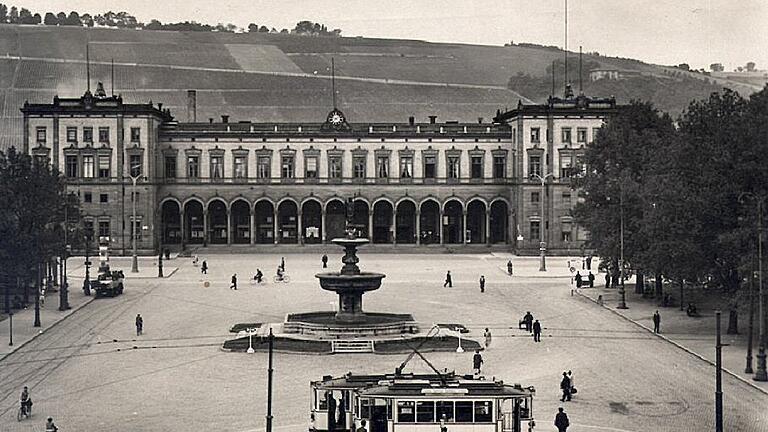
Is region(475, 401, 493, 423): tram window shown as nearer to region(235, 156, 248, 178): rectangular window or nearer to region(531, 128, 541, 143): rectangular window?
region(531, 128, 541, 143): rectangular window

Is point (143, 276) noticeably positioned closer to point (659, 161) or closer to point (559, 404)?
point (659, 161)

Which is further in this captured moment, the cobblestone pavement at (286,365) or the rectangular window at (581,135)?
the rectangular window at (581,135)

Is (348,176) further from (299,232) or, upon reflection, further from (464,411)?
(464,411)

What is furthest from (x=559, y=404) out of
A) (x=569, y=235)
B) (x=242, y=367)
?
(x=569, y=235)

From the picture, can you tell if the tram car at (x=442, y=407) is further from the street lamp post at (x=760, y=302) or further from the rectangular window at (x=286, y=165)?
the rectangular window at (x=286, y=165)

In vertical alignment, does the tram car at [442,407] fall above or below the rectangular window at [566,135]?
below

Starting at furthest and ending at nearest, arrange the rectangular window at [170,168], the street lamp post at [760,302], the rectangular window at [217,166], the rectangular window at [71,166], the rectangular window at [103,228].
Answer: the rectangular window at [217,166] → the rectangular window at [170,168] → the rectangular window at [71,166] → the rectangular window at [103,228] → the street lamp post at [760,302]

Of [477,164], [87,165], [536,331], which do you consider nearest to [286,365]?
[536,331]

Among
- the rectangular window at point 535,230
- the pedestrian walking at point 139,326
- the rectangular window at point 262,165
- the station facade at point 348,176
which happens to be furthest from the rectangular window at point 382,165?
the pedestrian walking at point 139,326
